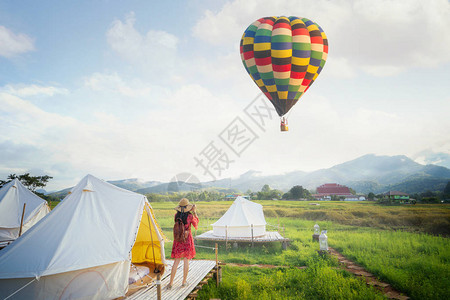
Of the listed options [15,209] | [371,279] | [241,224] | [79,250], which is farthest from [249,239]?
[15,209]

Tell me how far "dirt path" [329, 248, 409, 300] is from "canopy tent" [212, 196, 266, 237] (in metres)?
4.73

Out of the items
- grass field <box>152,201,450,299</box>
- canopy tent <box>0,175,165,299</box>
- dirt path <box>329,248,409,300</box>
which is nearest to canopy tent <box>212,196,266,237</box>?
grass field <box>152,201,450,299</box>

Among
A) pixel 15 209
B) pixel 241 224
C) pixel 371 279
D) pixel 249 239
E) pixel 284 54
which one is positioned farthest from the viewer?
pixel 241 224

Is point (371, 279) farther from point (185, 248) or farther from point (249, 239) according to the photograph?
point (249, 239)

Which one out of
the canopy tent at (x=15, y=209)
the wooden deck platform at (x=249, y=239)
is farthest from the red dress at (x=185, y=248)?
the canopy tent at (x=15, y=209)

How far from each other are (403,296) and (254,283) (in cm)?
392

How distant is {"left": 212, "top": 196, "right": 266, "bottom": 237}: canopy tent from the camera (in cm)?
1482

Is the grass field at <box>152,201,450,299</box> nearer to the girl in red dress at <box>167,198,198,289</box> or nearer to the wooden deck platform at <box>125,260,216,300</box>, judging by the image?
the wooden deck platform at <box>125,260,216,300</box>

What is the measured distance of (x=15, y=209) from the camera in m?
13.0

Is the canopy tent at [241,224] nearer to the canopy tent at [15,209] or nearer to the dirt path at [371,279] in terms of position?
the dirt path at [371,279]

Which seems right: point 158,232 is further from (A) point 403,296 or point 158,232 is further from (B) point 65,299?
(A) point 403,296

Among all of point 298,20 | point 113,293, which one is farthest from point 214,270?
point 298,20

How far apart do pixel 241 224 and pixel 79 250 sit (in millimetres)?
10511

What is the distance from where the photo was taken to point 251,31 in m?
12.9
